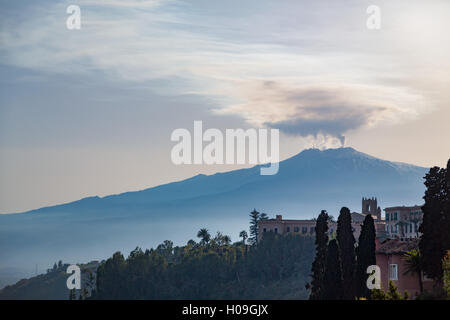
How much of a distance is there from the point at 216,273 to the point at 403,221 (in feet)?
108

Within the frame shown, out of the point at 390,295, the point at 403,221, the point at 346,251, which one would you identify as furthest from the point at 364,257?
the point at 403,221

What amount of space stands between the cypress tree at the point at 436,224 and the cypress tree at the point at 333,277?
317 inches

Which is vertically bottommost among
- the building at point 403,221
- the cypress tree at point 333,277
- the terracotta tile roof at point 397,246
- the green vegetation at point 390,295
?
the green vegetation at point 390,295

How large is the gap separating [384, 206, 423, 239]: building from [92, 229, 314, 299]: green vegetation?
45.9ft

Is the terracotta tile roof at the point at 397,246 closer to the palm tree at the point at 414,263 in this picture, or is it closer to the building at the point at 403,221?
the palm tree at the point at 414,263

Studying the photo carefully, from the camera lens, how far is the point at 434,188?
50344 mm

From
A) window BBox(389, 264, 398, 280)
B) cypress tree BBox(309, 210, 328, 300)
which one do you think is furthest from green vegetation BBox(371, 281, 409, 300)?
cypress tree BBox(309, 210, 328, 300)

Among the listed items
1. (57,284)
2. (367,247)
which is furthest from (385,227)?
(57,284)

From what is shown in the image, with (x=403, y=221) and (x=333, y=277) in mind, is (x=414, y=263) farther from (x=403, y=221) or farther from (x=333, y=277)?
(x=403, y=221)

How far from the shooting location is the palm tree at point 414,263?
51.9 meters

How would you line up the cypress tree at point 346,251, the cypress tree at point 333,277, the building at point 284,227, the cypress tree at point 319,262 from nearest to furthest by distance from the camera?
the cypress tree at point 333,277 → the cypress tree at point 346,251 → the cypress tree at point 319,262 → the building at point 284,227

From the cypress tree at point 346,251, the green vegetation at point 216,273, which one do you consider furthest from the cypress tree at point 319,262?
the green vegetation at point 216,273
